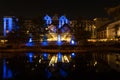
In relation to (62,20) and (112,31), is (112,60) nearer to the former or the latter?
(112,31)

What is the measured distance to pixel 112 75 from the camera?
18.9 metres

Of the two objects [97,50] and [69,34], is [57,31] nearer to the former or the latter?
[69,34]

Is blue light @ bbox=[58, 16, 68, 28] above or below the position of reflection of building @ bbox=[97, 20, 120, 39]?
above

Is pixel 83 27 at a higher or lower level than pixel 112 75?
higher

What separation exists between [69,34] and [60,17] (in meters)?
20.7

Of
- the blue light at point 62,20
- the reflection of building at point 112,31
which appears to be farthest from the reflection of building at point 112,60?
the blue light at point 62,20

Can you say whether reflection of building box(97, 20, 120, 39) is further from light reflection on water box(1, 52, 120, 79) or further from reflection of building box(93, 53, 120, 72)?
light reflection on water box(1, 52, 120, 79)

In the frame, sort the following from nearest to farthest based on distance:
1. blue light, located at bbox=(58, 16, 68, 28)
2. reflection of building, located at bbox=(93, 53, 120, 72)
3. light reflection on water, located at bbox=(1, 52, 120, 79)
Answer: light reflection on water, located at bbox=(1, 52, 120, 79)
reflection of building, located at bbox=(93, 53, 120, 72)
blue light, located at bbox=(58, 16, 68, 28)

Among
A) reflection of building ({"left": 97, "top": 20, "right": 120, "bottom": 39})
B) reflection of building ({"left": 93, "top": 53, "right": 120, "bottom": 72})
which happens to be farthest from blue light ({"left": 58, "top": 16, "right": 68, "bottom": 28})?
reflection of building ({"left": 93, "top": 53, "right": 120, "bottom": 72})

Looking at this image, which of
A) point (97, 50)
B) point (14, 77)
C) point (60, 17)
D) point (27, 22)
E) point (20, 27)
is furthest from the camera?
point (60, 17)

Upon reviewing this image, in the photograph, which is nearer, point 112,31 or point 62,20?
point 112,31

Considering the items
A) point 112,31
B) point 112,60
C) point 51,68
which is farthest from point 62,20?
point 51,68

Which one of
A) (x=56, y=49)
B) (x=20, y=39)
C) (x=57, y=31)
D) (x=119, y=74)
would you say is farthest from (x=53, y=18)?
(x=119, y=74)

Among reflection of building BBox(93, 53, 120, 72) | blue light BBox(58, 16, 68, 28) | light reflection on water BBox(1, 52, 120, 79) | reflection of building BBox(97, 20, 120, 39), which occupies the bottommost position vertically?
light reflection on water BBox(1, 52, 120, 79)
